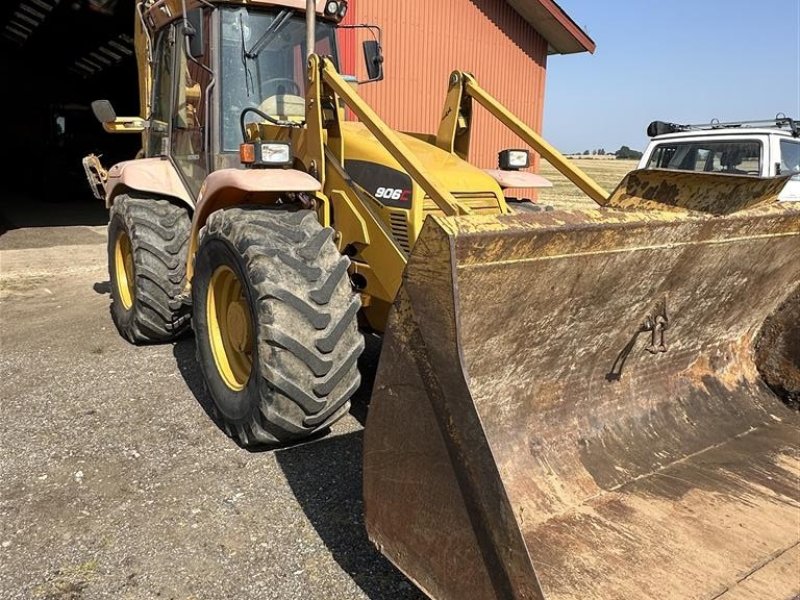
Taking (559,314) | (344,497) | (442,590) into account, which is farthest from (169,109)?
(442,590)

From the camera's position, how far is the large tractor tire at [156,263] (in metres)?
4.68

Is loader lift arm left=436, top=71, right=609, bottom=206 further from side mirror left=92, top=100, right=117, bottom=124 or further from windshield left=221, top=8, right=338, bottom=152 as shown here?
side mirror left=92, top=100, right=117, bottom=124

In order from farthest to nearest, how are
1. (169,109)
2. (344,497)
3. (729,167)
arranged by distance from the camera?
(729,167), (169,109), (344,497)

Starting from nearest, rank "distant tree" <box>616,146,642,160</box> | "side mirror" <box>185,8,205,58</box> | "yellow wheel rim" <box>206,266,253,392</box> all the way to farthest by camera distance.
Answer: "yellow wheel rim" <box>206,266,253,392</box>
"side mirror" <box>185,8,205,58</box>
"distant tree" <box>616,146,642,160</box>

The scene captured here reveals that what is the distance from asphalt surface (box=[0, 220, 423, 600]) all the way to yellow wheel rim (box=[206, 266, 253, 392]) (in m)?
0.33

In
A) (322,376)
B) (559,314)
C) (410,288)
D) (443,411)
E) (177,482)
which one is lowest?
(177,482)

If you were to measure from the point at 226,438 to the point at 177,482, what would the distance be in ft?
1.52

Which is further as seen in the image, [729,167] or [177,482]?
[729,167]

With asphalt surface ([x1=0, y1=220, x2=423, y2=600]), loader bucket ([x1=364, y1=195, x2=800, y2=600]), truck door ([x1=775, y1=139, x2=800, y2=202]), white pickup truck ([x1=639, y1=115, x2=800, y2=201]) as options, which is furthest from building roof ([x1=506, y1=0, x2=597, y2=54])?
loader bucket ([x1=364, y1=195, x2=800, y2=600])

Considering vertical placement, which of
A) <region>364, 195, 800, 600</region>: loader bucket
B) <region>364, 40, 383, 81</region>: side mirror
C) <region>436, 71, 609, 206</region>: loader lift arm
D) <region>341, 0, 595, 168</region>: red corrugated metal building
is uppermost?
<region>341, 0, 595, 168</region>: red corrugated metal building

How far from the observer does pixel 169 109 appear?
5012mm

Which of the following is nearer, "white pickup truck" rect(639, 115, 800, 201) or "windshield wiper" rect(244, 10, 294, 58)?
"windshield wiper" rect(244, 10, 294, 58)

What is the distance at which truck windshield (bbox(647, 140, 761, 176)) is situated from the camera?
8.55 meters

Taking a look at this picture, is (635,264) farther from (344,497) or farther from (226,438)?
(226,438)
